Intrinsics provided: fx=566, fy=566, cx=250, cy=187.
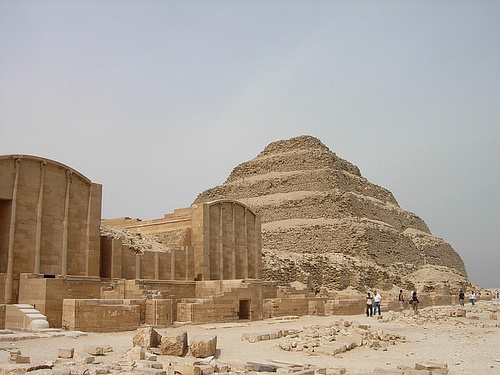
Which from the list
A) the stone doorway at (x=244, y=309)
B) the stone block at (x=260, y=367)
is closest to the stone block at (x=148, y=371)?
the stone block at (x=260, y=367)

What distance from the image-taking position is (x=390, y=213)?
6581 cm

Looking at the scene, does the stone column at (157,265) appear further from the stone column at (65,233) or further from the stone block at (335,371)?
the stone block at (335,371)

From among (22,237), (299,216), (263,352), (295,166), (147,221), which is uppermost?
(295,166)

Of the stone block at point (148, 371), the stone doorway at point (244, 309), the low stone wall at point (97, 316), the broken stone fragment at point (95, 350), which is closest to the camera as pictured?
the stone block at point (148, 371)

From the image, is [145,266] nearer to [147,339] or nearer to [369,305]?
[369,305]

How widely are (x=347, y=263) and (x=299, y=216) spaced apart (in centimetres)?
1306

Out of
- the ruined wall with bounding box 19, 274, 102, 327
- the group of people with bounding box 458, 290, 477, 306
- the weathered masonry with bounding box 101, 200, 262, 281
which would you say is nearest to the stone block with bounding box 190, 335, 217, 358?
the ruined wall with bounding box 19, 274, 102, 327

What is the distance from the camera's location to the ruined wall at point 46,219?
17672mm

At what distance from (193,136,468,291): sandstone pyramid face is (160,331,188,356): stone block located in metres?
26.1

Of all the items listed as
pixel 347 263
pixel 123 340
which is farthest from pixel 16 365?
pixel 347 263

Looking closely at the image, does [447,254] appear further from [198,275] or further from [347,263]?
[198,275]

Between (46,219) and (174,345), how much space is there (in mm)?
10230

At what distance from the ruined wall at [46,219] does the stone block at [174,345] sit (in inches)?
325

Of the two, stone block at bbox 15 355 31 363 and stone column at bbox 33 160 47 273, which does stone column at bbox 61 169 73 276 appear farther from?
stone block at bbox 15 355 31 363
